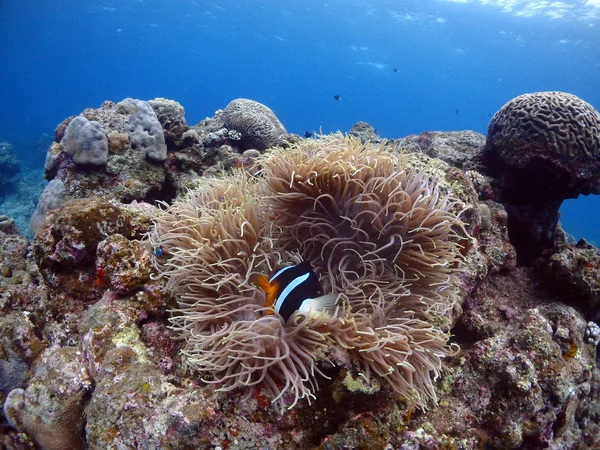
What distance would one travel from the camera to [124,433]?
2047 mm

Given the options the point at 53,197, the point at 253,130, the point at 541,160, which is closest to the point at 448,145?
the point at 541,160

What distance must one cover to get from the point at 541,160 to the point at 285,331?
467 cm

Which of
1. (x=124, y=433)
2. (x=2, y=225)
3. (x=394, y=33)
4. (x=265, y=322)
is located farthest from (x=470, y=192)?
(x=394, y=33)

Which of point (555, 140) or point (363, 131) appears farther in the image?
point (363, 131)

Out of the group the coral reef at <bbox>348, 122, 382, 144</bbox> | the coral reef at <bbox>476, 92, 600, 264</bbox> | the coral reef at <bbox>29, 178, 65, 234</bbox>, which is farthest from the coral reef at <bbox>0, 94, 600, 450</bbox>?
the coral reef at <bbox>348, 122, 382, 144</bbox>

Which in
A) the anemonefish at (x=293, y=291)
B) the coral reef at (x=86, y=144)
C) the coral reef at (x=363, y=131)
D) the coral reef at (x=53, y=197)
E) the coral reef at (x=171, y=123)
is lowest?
the coral reef at (x=53, y=197)

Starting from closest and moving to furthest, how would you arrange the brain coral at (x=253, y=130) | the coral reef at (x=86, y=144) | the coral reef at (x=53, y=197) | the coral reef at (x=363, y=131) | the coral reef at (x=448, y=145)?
1. the coral reef at (x=53, y=197)
2. the coral reef at (x=86, y=144)
3. the coral reef at (x=448, y=145)
4. the brain coral at (x=253, y=130)
5. the coral reef at (x=363, y=131)

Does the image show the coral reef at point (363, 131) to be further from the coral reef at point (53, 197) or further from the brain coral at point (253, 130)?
the coral reef at point (53, 197)

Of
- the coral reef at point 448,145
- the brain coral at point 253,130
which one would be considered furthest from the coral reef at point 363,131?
the brain coral at point 253,130

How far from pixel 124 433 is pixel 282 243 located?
1.60 m

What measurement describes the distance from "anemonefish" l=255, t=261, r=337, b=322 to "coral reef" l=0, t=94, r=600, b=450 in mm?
74

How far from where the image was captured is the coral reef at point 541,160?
4926 mm

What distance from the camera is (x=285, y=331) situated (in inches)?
87.2

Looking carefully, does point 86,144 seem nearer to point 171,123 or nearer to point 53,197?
point 53,197
